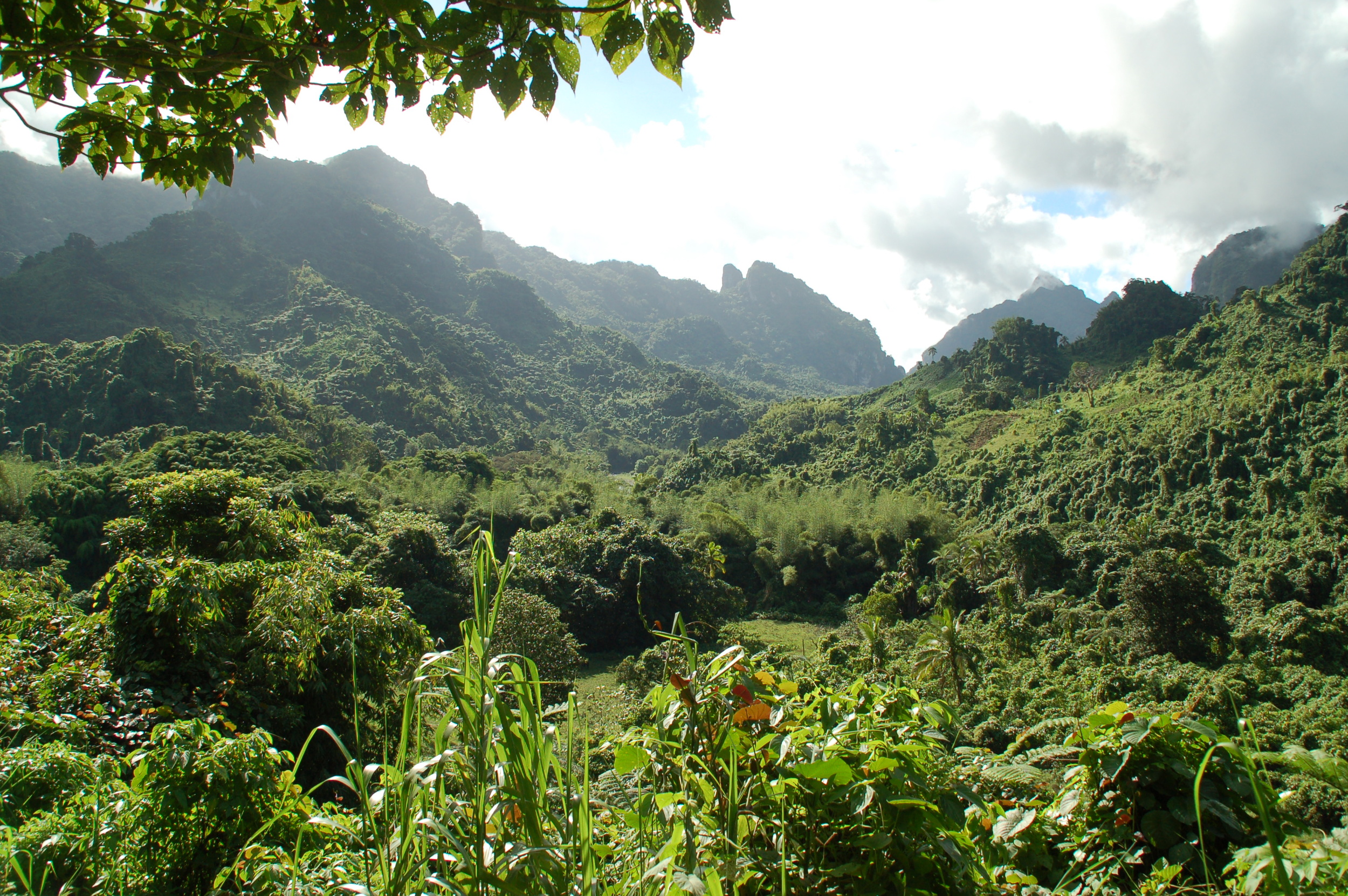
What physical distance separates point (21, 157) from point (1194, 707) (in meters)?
115

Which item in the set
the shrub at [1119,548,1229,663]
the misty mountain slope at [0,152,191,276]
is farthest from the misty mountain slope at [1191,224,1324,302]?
the misty mountain slope at [0,152,191,276]

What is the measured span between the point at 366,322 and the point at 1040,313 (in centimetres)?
13606

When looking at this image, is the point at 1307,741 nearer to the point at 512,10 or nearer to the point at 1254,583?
the point at 1254,583

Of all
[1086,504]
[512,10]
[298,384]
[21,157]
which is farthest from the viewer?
[21,157]

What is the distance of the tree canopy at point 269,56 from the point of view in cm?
123

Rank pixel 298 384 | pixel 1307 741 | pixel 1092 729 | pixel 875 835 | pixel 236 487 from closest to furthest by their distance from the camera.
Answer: pixel 875 835, pixel 1092 729, pixel 236 487, pixel 1307 741, pixel 298 384

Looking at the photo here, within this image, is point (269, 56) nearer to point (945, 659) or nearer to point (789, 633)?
point (945, 659)

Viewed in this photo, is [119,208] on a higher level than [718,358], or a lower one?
higher

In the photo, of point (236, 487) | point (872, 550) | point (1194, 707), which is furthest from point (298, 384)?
point (1194, 707)

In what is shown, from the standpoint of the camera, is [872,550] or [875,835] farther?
[872,550]

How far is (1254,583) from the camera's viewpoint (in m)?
16.2

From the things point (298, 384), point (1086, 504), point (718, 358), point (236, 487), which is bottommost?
point (1086, 504)

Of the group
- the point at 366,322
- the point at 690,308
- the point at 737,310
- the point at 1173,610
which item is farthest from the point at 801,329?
the point at 1173,610

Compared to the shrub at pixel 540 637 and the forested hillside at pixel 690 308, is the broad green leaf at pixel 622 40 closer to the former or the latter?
the shrub at pixel 540 637
